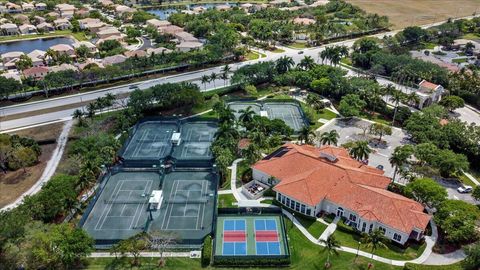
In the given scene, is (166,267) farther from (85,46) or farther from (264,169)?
(85,46)

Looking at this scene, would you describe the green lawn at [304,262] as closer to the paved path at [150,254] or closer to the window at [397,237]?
the paved path at [150,254]

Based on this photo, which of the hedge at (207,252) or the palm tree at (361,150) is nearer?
the hedge at (207,252)

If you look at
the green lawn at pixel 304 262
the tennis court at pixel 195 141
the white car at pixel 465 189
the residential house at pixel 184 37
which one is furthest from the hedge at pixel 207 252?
the residential house at pixel 184 37

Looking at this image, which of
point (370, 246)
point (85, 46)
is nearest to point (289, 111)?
point (370, 246)

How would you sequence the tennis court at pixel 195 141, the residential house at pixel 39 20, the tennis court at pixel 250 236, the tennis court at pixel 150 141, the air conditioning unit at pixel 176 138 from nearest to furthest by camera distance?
the tennis court at pixel 250 236
the tennis court at pixel 195 141
the tennis court at pixel 150 141
the air conditioning unit at pixel 176 138
the residential house at pixel 39 20

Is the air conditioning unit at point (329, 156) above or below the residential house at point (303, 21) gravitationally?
below

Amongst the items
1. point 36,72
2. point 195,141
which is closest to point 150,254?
point 195,141
